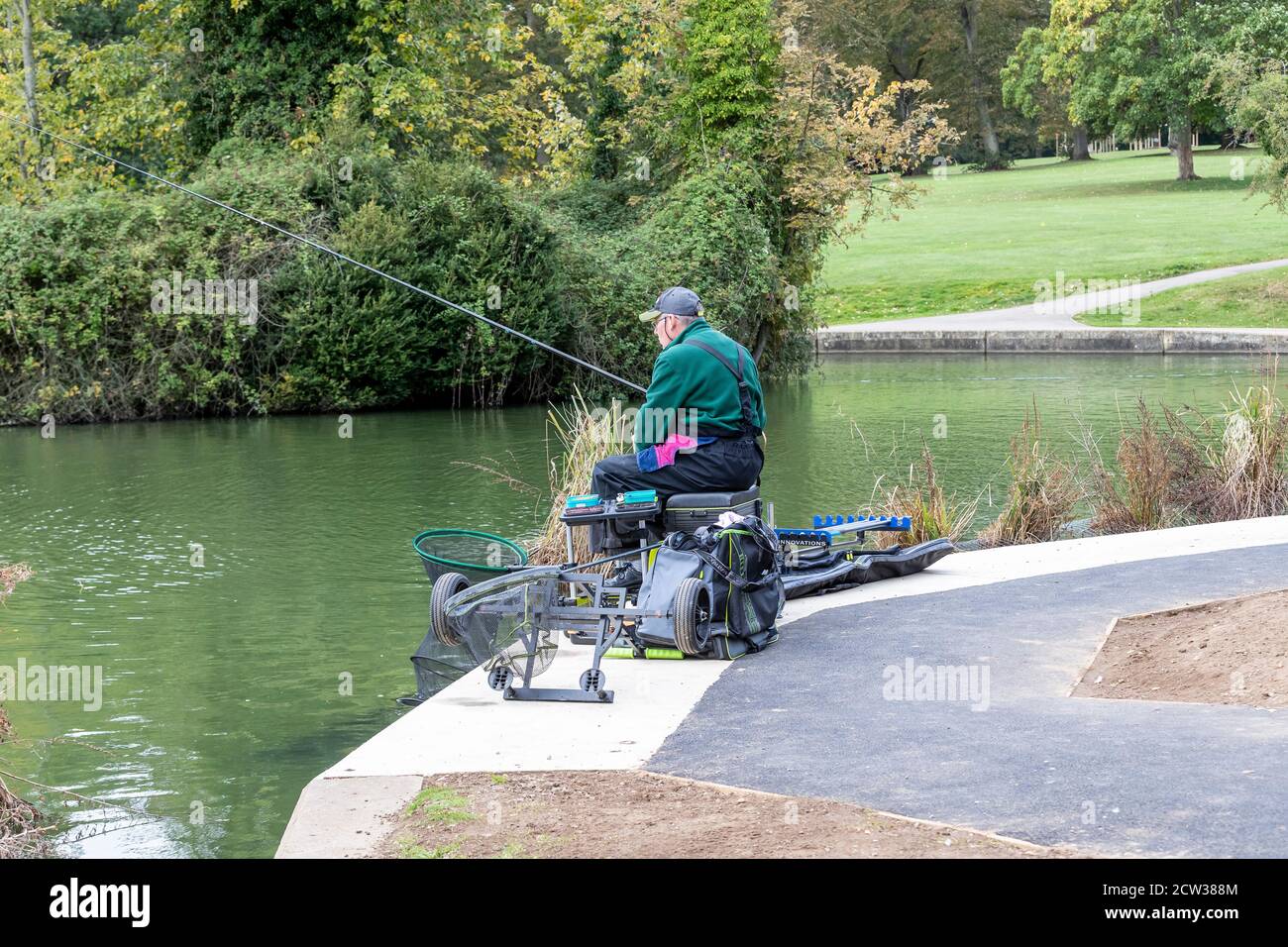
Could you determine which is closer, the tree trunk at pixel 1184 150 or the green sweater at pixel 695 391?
the green sweater at pixel 695 391

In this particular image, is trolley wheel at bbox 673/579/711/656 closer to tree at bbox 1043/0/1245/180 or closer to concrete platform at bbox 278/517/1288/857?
concrete platform at bbox 278/517/1288/857

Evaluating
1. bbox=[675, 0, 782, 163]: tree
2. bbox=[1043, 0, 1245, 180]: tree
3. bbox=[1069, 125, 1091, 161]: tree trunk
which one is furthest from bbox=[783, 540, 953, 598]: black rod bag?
bbox=[1069, 125, 1091, 161]: tree trunk

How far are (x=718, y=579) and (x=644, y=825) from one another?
112 inches

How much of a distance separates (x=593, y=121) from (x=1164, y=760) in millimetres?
27863

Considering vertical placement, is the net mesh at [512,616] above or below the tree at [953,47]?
below

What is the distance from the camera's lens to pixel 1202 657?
787 cm

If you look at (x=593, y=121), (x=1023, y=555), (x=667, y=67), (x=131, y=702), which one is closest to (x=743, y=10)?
(x=667, y=67)

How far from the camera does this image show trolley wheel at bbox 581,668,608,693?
299 inches

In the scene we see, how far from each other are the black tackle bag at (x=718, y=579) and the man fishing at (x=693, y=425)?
1.85ft

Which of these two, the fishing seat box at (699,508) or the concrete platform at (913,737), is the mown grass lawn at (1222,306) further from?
the fishing seat box at (699,508)

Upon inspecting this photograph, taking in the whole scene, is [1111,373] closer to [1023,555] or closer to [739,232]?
[739,232]

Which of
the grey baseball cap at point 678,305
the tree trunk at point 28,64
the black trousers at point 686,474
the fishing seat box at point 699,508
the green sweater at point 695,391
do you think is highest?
the tree trunk at point 28,64

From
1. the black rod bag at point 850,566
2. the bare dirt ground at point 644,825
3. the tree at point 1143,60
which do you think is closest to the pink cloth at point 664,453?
the black rod bag at point 850,566

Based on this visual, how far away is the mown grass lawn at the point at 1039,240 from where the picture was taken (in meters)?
42.1
